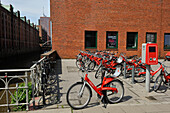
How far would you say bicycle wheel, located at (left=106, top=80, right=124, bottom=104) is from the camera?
4.50 meters

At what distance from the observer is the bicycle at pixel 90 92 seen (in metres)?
4.03

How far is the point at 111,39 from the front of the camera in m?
17.1

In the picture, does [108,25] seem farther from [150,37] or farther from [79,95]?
[79,95]

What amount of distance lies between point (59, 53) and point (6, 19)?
29.7 meters

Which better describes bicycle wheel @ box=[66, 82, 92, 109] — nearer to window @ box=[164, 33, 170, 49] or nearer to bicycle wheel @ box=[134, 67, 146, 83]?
bicycle wheel @ box=[134, 67, 146, 83]

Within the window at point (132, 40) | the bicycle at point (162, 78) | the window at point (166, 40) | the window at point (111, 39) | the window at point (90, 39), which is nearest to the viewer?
the bicycle at point (162, 78)

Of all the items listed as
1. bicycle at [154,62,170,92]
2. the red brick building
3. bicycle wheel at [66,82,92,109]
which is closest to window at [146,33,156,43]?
the red brick building

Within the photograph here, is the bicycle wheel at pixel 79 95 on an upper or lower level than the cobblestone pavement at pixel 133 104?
upper

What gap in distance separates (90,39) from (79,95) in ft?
42.9

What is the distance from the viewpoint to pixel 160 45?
17766 millimetres

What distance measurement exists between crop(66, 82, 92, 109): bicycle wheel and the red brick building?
40.1ft

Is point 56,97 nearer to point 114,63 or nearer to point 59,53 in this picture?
point 114,63

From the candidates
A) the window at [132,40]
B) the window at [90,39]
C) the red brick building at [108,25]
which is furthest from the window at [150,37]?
the window at [90,39]

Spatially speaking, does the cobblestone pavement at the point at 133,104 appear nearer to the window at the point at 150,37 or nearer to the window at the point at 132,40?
the window at the point at 132,40
